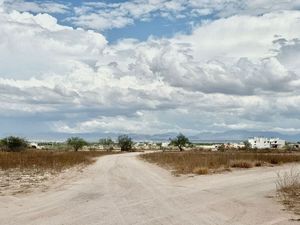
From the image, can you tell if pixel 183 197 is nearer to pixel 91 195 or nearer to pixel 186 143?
pixel 91 195

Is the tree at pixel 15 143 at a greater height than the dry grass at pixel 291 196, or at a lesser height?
greater

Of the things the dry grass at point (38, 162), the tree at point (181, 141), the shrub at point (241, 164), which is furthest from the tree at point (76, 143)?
the shrub at point (241, 164)

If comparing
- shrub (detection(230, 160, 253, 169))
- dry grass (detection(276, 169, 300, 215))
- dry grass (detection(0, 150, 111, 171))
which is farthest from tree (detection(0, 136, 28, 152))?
dry grass (detection(276, 169, 300, 215))

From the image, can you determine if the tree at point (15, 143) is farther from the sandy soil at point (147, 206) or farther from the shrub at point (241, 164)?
the sandy soil at point (147, 206)

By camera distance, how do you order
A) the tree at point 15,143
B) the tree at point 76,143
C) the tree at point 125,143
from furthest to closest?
the tree at point 76,143
the tree at point 125,143
the tree at point 15,143

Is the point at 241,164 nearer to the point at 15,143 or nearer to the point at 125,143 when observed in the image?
the point at 15,143

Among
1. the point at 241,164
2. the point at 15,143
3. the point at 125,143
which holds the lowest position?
the point at 241,164

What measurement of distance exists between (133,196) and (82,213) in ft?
14.8

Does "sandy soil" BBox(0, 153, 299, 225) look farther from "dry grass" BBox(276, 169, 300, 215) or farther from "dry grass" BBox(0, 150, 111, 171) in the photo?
"dry grass" BBox(0, 150, 111, 171)

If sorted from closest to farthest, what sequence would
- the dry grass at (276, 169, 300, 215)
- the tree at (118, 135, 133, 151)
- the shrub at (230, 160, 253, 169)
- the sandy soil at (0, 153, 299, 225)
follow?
the sandy soil at (0, 153, 299, 225)
the dry grass at (276, 169, 300, 215)
the shrub at (230, 160, 253, 169)
the tree at (118, 135, 133, 151)

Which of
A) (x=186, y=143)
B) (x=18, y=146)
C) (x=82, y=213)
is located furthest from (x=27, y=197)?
(x=186, y=143)

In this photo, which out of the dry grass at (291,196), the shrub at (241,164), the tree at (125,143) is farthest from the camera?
the tree at (125,143)

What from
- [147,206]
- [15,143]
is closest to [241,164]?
[147,206]

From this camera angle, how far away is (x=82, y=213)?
1402 cm
